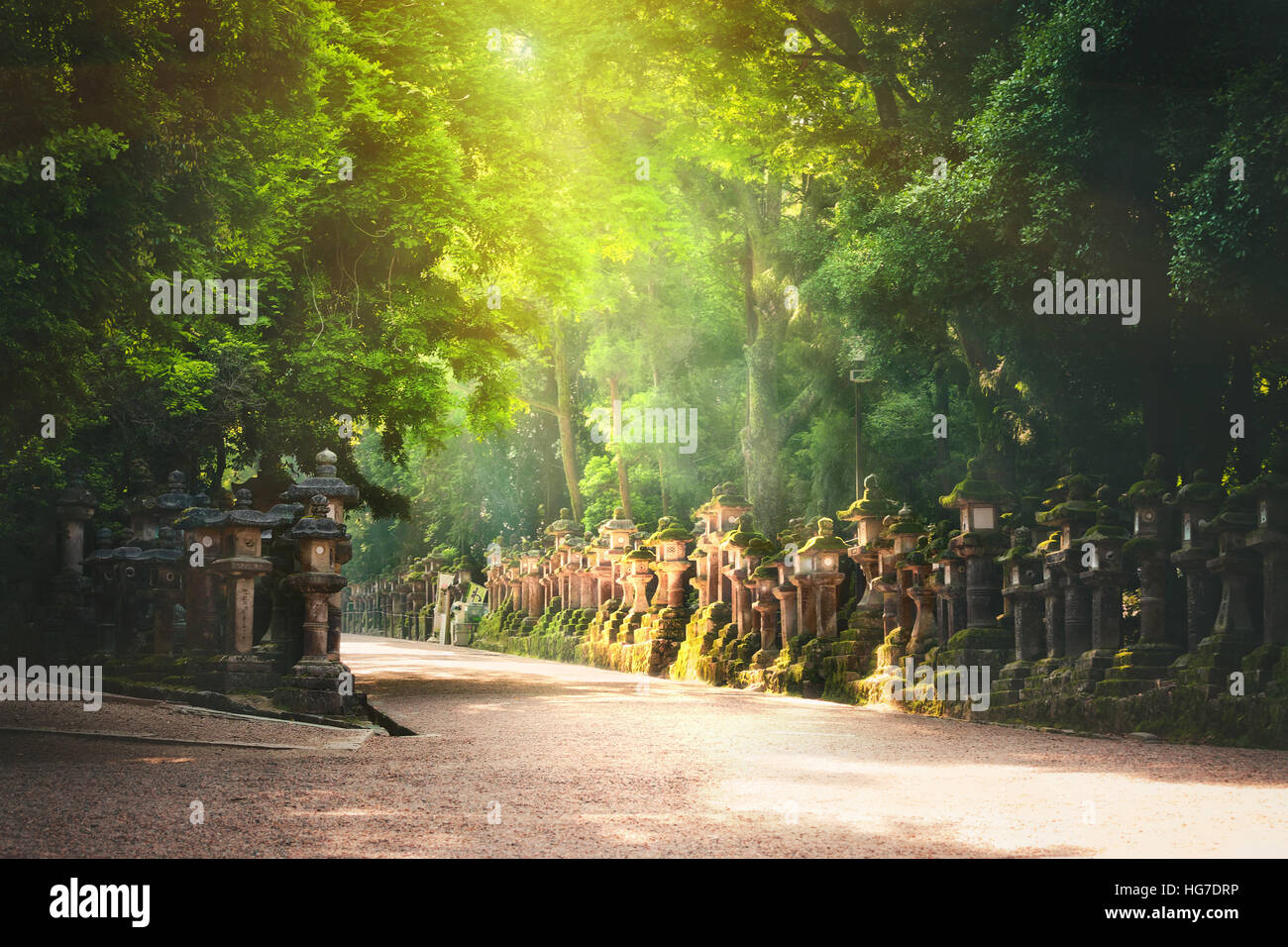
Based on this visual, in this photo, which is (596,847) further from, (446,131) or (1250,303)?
(446,131)

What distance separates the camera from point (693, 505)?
3938 cm

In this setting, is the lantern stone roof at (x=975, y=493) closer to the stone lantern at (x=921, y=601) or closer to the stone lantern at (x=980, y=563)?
the stone lantern at (x=980, y=563)

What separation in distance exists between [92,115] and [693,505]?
30163 mm

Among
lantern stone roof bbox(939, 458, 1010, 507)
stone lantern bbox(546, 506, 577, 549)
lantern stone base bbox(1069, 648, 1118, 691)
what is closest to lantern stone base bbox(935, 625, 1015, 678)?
lantern stone roof bbox(939, 458, 1010, 507)

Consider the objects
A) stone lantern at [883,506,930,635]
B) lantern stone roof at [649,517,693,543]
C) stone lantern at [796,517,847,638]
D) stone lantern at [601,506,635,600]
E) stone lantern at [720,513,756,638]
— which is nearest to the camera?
stone lantern at [883,506,930,635]

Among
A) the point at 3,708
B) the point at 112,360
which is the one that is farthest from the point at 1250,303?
the point at 3,708

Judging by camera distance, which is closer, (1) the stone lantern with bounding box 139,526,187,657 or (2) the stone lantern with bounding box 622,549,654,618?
(1) the stone lantern with bounding box 139,526,187,657

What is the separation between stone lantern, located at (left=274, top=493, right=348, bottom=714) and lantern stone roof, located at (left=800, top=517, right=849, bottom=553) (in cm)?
677

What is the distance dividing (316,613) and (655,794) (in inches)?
279

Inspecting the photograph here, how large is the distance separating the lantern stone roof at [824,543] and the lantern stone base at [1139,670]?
6252 mm

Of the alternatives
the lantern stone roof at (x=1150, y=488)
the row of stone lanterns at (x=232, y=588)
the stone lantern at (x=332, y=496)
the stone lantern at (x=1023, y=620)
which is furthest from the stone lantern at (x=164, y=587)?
the lantern stone roof at (x=1150, y=488)

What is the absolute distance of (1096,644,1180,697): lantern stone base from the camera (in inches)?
475

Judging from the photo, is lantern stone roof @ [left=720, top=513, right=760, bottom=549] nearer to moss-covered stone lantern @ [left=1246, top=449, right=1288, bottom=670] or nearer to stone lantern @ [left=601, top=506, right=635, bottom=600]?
stone lantern @ [left=601, top=506, right=635, bottom=600]

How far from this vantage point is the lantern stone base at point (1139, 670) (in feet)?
39.6
